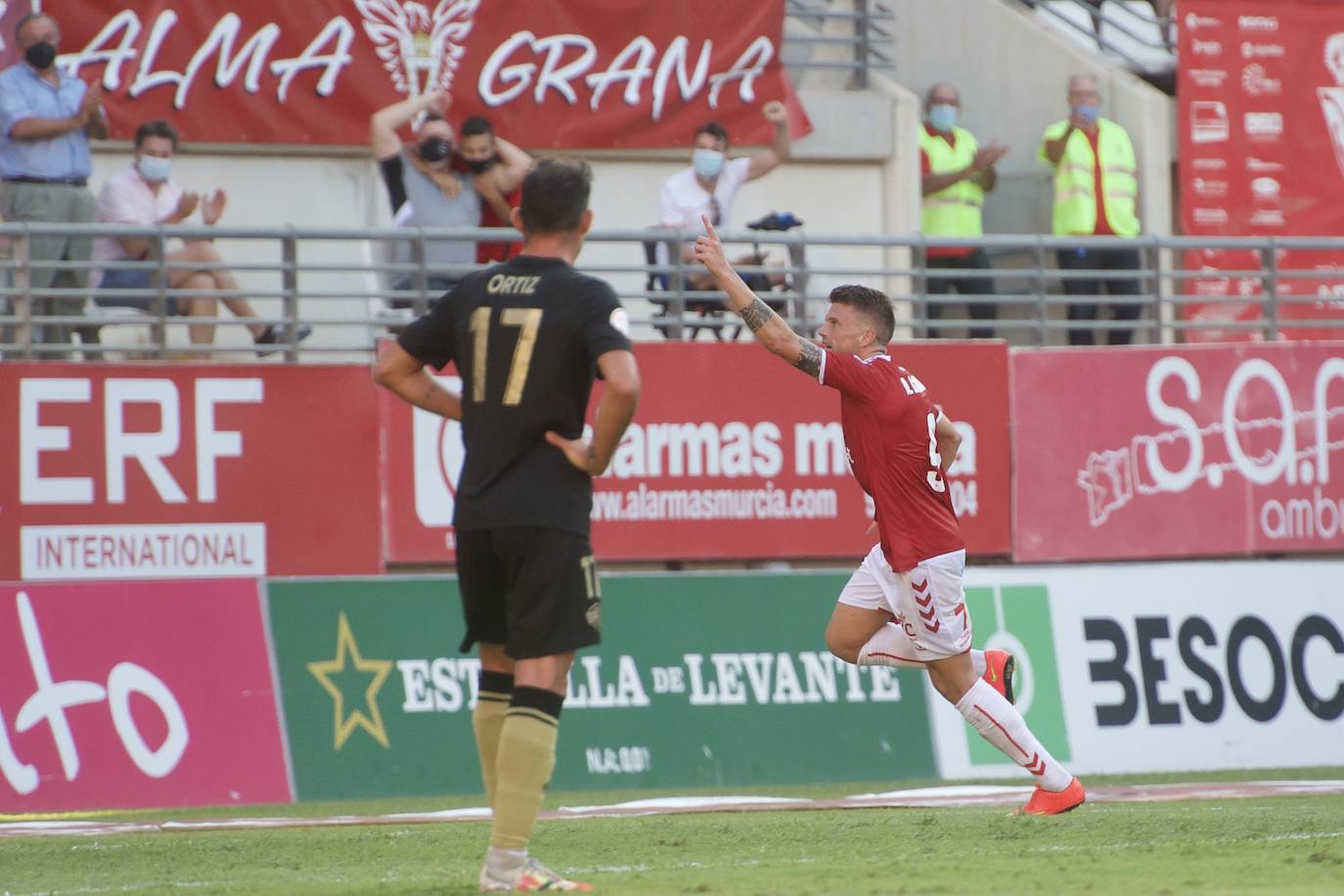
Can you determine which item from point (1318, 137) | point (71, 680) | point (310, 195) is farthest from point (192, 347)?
point (1318, 137)

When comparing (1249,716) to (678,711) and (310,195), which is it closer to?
(678,711)

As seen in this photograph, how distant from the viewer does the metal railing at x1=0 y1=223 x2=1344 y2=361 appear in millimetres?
14156

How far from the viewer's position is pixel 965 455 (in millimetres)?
15477

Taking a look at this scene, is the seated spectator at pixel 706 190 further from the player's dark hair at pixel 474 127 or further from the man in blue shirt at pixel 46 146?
the man in blue shirt at pixel 46 146

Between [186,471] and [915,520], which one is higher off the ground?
[186,471]

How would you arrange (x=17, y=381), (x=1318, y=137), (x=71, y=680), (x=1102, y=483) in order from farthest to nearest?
(x=1318, y=137) → (x=1102, y=483) → (x=17, y=381) → (x=71, y=680)

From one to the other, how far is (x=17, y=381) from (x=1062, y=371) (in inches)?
288

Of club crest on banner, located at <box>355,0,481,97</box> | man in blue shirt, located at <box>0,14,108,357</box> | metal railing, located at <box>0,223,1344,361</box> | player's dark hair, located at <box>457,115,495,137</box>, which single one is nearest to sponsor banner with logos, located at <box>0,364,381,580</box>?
metal railing, located at <box>0,223,1344,361</box>

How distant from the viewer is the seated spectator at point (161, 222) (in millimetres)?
14805

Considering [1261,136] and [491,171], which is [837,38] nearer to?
[1261,136]

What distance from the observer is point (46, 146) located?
48.9 feet

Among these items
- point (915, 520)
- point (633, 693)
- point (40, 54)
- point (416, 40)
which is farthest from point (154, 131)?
point (915, 520)

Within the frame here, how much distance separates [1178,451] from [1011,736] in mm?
6742

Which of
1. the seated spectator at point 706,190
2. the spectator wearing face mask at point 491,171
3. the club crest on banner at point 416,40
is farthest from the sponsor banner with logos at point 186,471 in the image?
the club crest on banner at point 416,40
